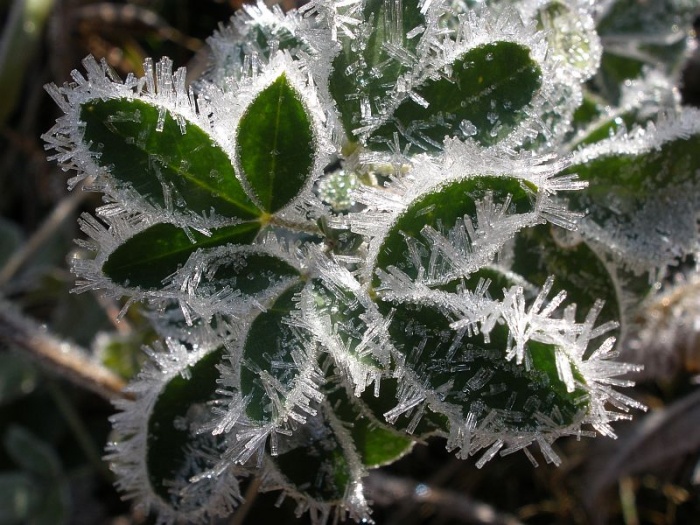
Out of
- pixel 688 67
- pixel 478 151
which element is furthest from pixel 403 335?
pixel 688 67

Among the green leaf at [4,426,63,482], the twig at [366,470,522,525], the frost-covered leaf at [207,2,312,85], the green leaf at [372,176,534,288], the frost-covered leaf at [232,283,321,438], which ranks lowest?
the twig at [366,470,522,525]

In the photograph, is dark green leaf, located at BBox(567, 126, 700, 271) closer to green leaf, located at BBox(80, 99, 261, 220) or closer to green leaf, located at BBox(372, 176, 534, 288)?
green leaf, located at BBox(372, 176, 534, 288)

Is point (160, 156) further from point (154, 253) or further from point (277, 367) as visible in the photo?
point (277, 367)

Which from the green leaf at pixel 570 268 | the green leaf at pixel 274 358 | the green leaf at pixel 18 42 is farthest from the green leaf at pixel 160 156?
the green leaf at pixel 18 42

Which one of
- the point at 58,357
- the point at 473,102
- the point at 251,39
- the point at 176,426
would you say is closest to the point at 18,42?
the point at 58,357

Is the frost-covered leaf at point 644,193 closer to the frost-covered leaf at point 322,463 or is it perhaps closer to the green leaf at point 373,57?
the green leaf at point 373,57

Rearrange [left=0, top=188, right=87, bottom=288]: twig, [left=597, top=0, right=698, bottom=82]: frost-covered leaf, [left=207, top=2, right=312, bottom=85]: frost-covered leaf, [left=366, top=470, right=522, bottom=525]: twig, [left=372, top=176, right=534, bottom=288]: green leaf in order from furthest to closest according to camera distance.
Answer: [left=0, top=188, right=87, bottom=288]: twig
[left=366, top=470, right=522, bottom=525]: twig
[left=597, top=0, right=698, bottom=82]: frost-covered leaf
[left=207, top=2, right=312, bottom=85]: frost-covered leaf
[left=372, top=176, right=534, bottom=288]: green leaf

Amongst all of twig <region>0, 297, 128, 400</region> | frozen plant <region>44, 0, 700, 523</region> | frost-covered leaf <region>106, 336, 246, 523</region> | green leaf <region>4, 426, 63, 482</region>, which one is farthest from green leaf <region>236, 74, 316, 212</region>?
green leaf <region>4, 426, 63, 482</region>
